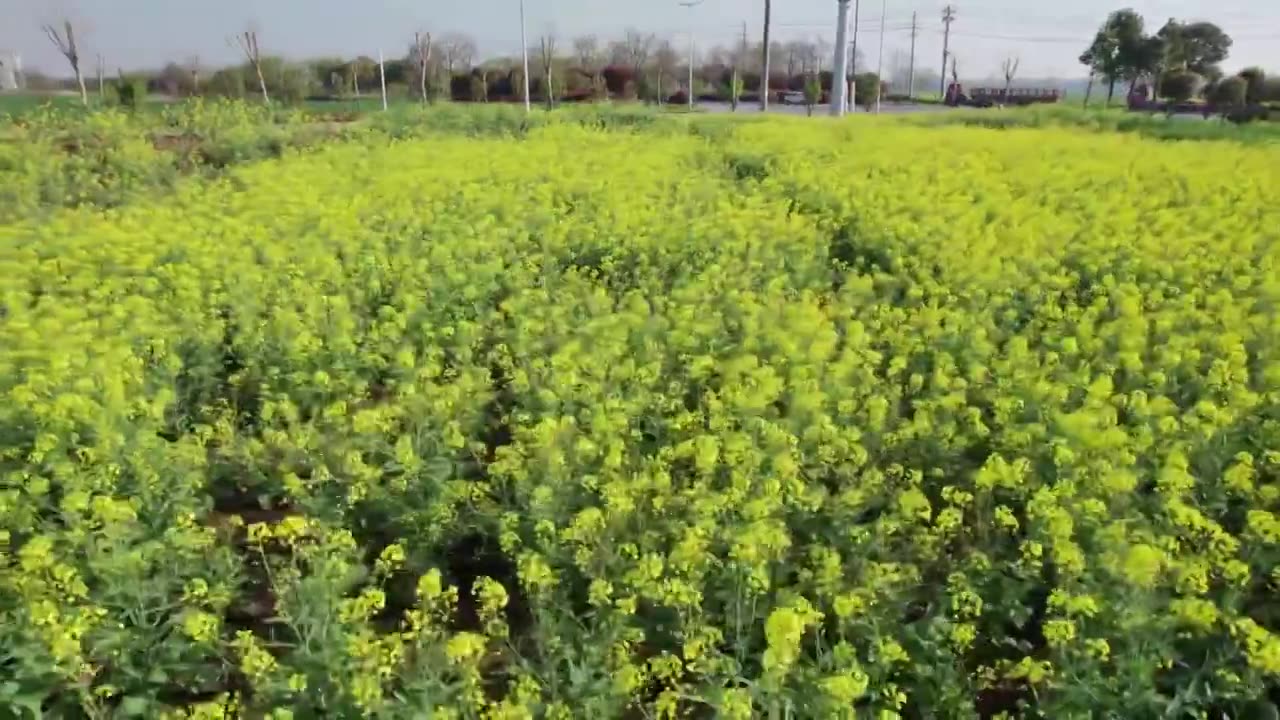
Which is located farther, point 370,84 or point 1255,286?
point 370,84

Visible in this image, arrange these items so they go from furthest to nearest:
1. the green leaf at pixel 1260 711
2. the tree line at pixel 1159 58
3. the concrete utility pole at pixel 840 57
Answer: the tree line at pixel 1159 58
the concrete utility pole at pixel 840 57
the green leaf at pixel 1260 711

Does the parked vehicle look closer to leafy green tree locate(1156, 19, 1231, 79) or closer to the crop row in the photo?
leafy green tree locate(1156, 19, 1231, 79)

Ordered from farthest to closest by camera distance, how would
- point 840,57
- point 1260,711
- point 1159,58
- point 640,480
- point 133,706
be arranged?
point 1159,58 < point 840,57 < point 640,480 < point 133,706 < point 1260,711

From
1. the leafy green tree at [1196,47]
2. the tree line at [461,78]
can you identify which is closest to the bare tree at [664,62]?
the tree line at [461,78]

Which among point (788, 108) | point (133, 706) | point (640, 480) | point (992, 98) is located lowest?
point (133, 706)

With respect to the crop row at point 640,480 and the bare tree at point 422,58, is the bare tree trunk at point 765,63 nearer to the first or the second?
the bare tree at point 422,58

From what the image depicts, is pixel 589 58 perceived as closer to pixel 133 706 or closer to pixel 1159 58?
pixel 1159 58

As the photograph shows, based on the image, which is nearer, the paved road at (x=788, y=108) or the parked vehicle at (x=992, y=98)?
the paved road at (x=788, y=108)

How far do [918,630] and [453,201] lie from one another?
8345mm

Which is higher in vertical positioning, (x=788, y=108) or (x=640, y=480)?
(x=788, y=108)

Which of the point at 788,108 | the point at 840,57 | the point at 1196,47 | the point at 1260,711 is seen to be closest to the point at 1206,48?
the point at 1196,47

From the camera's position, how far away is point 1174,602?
10.1 ft

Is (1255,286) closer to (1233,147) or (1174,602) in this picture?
(1174,602)

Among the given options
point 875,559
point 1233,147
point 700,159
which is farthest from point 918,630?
point 1233,147
